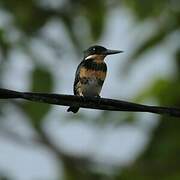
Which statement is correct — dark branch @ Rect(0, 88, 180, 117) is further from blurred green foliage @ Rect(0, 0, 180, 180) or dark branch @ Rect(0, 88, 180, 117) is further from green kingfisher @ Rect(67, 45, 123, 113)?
blurred green foliage @ Rect(0, 0, 180, 180)

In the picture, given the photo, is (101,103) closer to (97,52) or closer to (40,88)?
(97,52)

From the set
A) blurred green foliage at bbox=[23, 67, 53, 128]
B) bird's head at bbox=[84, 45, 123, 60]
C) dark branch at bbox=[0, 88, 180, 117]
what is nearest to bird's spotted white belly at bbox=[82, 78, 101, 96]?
bird's head at bbox=[84, 45, 123, 60]

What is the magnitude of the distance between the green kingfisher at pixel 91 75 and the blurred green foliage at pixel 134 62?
5.84 feet

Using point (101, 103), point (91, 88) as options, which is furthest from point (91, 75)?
point (101, 103)

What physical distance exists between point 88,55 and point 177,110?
2.55 meters

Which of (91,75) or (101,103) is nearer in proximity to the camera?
(101,103)

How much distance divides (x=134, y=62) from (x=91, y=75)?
2126 mm

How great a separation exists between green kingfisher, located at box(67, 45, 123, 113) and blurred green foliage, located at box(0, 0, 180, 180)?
1780 mm

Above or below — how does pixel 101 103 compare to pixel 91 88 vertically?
below

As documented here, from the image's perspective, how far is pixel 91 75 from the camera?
7629 millimetres

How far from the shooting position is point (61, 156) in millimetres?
11914

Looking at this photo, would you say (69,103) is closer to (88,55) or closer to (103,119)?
(88,55)

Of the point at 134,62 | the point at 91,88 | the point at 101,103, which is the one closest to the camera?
the point at 101,103

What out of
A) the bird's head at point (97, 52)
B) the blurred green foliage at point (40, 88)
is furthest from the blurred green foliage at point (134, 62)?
the bird's head at point (97, 52)
